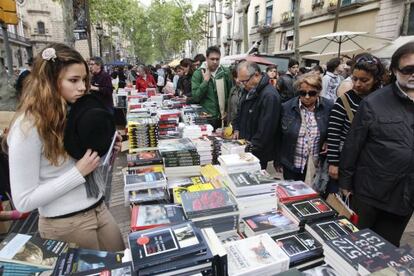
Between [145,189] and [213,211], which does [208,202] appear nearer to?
[213,211]

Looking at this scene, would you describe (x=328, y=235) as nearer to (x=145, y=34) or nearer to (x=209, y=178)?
(x=209, y=178)

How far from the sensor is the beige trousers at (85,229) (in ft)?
5.05

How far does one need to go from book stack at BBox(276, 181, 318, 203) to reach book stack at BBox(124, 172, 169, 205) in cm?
85

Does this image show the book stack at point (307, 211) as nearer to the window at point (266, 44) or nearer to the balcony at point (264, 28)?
→ the balcony at point (264, 28)

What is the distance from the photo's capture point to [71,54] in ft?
4.71

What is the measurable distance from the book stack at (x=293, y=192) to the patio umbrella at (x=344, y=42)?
6478 mm

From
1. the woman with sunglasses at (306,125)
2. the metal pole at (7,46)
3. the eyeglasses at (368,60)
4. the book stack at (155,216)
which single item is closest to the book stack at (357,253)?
the book stack at (155,216)

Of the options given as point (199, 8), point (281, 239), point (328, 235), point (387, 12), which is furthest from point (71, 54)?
point (199, 8)

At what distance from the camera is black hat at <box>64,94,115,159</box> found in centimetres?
138

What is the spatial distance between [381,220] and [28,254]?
8.07 ft

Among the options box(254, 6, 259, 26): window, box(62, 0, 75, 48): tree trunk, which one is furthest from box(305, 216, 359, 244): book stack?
box(254, 6, 259, 26): window

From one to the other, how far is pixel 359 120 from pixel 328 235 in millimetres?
1047

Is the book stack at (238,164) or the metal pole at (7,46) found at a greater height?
the metal pole at (7,46)

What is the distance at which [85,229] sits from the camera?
62.2 inches
